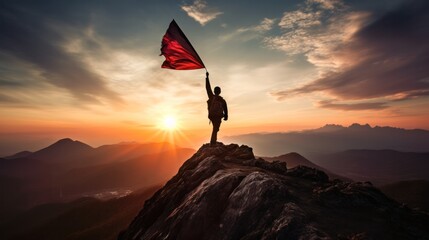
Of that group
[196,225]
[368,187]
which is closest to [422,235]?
[368,187]

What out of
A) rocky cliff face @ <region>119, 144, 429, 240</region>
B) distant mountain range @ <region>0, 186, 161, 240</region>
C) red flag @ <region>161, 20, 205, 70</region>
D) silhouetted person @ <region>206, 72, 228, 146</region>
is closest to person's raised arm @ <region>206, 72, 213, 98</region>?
silhouetted person @ <region>206, 72, 228, 146</region>

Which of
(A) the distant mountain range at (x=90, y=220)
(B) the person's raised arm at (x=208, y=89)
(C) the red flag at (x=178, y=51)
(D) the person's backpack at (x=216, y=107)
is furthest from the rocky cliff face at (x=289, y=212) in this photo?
(A) the distant mountain range at (x=90, y=220)

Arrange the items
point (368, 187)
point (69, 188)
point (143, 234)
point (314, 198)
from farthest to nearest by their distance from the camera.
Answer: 1. point (69, 188)
2. point (143, 234)
3. point (368, 187)
4. point (314, 198)

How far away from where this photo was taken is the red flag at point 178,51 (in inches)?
676

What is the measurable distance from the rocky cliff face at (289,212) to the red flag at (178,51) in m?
9.02

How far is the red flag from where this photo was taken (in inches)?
676

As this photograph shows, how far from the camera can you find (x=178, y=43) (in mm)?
17297

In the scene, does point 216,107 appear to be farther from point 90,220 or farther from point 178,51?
point 90,220

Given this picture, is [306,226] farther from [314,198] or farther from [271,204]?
[314,198]

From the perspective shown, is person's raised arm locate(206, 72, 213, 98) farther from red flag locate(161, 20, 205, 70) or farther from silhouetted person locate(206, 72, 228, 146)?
red flag locate(161, 20, 205, 70)

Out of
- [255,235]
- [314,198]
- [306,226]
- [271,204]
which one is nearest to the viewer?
[306,226]

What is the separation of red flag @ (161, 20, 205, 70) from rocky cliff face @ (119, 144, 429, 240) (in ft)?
29.6

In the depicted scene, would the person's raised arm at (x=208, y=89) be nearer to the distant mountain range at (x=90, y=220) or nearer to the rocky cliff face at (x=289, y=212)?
the rocky cliff face at (x=289, y=212)

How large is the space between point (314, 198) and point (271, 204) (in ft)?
6.93
